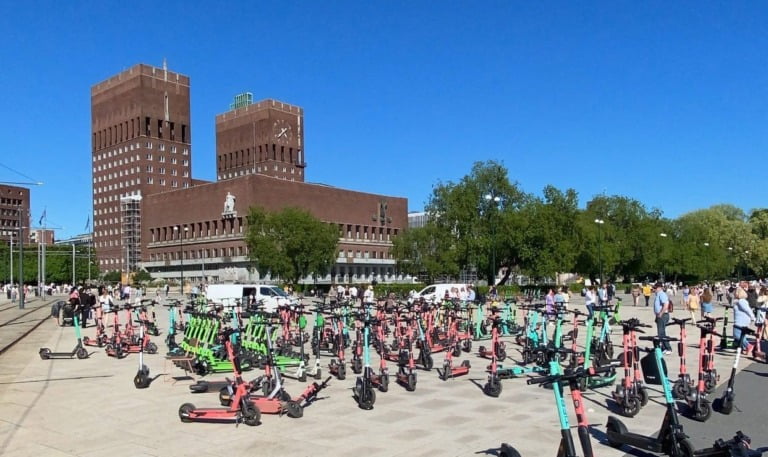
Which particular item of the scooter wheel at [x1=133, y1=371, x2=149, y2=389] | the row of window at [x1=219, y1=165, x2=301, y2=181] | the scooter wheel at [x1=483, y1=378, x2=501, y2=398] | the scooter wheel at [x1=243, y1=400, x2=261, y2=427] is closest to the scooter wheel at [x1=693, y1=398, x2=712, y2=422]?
the scooter wheel at [x1=483, y1=378, x2=501, y2=398]

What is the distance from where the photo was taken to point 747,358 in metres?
17.0

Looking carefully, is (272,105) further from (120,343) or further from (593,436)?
(593,436)

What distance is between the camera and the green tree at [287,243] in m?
66.4

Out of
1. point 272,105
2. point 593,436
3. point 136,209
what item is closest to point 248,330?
point 593,436

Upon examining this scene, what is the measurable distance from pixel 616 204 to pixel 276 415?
85.4 meters

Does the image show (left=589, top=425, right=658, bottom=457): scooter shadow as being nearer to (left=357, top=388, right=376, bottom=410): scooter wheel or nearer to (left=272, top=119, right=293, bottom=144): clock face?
(left=357, top=388, right=376, bottom=410): scooter wheel

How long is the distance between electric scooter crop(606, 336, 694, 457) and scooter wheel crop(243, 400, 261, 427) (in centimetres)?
460

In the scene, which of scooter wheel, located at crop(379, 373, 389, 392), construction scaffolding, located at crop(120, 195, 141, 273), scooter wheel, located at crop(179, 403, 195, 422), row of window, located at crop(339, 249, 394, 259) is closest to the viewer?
scooter wheel, located at crop(179, 403, 195, 422)

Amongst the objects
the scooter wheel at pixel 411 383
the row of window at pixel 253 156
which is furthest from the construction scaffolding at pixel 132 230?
the scooter wheel at pixel 411 383

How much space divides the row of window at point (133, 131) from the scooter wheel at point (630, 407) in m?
136

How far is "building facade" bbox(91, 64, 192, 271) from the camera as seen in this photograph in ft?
440

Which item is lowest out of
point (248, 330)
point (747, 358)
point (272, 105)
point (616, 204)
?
point (747, 358)

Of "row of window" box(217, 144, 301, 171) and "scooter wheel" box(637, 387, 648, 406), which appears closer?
"scooter wheel" box(637, 387, 648, 406)

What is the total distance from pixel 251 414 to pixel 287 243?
58.4 meters
